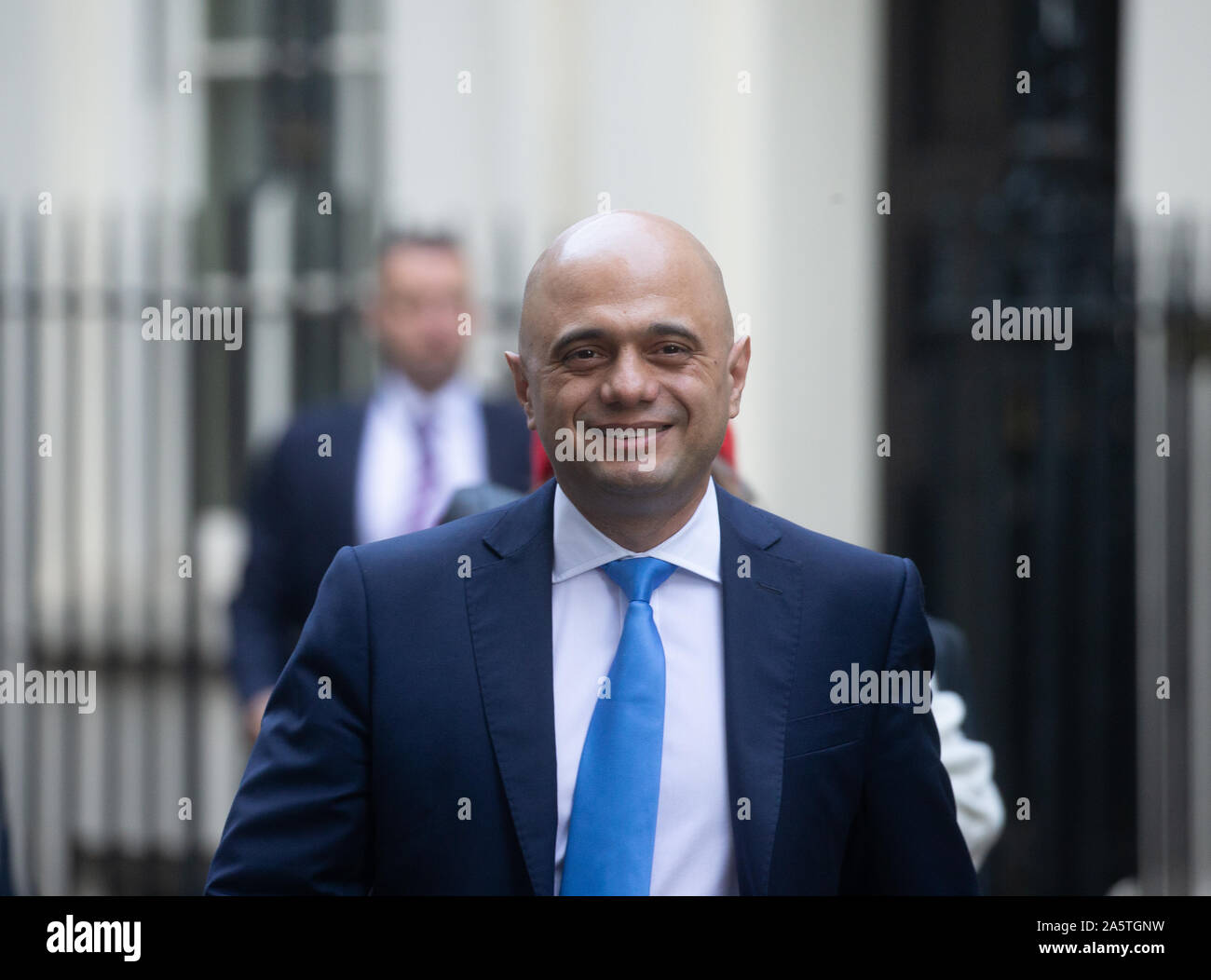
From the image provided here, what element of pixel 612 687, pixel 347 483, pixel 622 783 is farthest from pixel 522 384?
pixel 347 483

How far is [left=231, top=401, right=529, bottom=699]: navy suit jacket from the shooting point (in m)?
3.79

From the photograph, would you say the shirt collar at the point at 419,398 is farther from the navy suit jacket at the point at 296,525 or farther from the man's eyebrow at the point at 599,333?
the man's eyebrow at the point at 599,333

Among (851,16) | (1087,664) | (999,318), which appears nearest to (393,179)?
(851,16)

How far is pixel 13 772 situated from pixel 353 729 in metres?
4.67

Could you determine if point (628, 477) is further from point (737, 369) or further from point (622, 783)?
point (622, 783)

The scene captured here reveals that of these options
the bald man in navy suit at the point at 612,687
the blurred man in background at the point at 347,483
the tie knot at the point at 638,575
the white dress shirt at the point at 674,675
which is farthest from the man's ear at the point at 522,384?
the blurred man in background at the point at 347,483

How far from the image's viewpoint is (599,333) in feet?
5.96

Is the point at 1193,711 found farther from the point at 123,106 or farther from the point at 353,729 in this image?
the point at 123,106

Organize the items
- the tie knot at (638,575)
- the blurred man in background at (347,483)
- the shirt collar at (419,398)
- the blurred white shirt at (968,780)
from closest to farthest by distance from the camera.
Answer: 1. the tie knot at (638,575)
2. the blurred white shirt at (968,780)
3. the blurred man in background at (347,483)
4. the shirt collar at (419,398)

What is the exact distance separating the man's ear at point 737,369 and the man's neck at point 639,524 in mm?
119

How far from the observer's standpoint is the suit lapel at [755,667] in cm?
182

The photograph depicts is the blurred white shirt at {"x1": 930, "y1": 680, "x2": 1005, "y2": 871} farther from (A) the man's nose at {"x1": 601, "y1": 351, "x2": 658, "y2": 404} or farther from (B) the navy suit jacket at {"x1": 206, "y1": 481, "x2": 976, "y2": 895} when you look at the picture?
(A) the man's nose at {"x1": 601, "y1": 351, "x2": 658, "y2": 404}

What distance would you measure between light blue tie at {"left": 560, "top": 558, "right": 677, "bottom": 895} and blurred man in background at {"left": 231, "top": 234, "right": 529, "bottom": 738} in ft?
5.77
